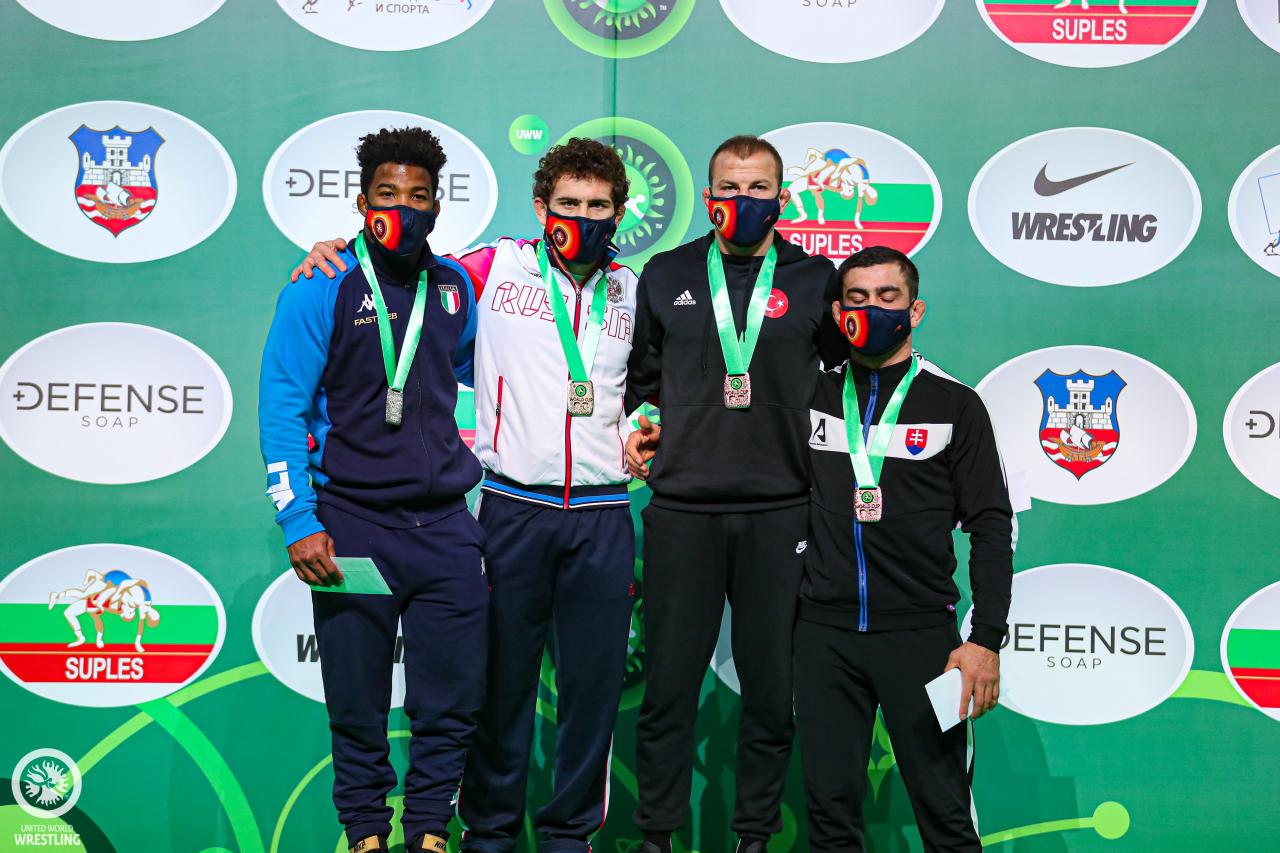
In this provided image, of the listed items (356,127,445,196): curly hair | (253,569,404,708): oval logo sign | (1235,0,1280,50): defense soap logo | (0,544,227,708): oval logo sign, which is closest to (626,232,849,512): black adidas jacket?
(356,127,445,196): curly hair

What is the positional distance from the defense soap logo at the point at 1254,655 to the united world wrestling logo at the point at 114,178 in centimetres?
373

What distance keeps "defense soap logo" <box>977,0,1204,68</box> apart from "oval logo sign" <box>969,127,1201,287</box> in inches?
10.2

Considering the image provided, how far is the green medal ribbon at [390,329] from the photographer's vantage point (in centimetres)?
251

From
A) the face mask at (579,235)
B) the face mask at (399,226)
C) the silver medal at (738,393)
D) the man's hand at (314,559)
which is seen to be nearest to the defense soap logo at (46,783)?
the man's hand at (314,559)

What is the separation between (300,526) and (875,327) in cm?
148

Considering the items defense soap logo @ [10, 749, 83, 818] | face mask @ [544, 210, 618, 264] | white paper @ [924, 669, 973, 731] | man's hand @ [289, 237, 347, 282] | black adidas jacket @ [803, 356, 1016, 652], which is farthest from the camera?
defense soap logo @ [10, 749, 83, 818]

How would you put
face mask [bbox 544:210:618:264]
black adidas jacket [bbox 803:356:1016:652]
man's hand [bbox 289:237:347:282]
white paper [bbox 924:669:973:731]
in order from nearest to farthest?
1. white paper [bbox 924:669:973:731]
2. black adidas jacket [bbox 803:356:1016:652]
3. man's hand [bbox 289:237:347:282]
4. face mask [bbox 544:210:618:264]

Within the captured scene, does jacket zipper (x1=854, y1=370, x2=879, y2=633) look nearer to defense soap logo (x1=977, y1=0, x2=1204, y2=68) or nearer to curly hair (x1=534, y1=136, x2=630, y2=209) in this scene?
curly hair (x1=534, y1=136, x2=630, y2=209)

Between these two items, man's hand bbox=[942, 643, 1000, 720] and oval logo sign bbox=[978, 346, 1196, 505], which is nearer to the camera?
man's hand bbox=[942, 643, 1000, 720]

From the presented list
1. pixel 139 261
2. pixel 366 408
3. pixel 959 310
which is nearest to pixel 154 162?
pixel 139 261

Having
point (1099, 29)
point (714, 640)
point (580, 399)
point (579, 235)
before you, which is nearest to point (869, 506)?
point (714, 640)

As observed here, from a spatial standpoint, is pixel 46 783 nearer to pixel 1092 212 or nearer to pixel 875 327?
pixel 875 327

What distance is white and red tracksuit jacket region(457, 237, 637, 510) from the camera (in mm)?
2654

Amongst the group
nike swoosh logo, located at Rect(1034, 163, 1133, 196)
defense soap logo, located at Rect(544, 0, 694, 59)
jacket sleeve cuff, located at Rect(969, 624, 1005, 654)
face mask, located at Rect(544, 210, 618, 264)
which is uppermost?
defense soap logo, located at Rect(544, 0, 694, 59)
